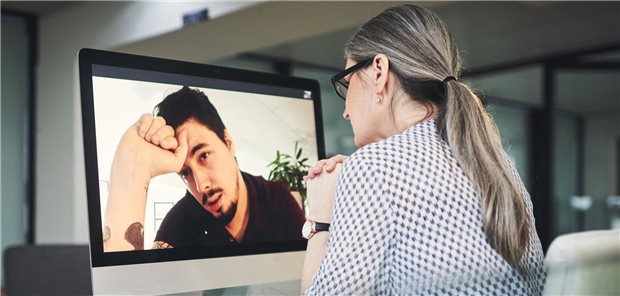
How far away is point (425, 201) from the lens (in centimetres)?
80

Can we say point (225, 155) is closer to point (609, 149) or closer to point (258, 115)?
point (258, 115)

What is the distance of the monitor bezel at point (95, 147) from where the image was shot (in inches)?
37.7

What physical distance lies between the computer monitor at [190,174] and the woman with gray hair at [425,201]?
22cm

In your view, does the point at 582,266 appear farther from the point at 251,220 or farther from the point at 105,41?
the point at 105,41

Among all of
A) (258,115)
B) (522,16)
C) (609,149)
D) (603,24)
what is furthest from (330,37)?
(258,115)

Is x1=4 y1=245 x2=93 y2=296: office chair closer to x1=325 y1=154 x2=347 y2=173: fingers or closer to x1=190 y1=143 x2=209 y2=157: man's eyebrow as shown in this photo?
x1=190 y1=143 x2=209 y2=157: man's eyebrow

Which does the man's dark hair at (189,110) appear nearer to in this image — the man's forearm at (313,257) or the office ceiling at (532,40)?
the man's forearm at (313,257)

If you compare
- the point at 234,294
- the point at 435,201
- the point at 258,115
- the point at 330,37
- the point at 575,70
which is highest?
the point at 330,37

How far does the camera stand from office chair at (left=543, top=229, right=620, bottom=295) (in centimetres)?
63

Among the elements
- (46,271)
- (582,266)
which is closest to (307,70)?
(46,271)

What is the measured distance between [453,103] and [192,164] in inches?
17.2

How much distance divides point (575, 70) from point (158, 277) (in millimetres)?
4980

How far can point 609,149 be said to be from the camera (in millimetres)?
5211

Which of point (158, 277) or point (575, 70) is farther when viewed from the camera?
point (575, 70)
